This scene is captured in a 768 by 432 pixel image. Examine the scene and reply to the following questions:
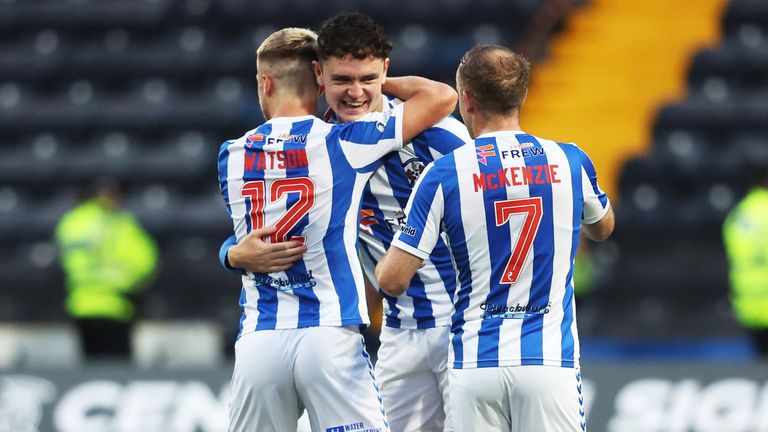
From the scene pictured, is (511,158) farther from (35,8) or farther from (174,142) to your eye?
(35,8)

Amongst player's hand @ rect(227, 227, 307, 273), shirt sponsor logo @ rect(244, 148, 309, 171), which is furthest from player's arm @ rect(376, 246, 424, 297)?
shirt sponsor logo @ rect(244, 148, 309, 171)

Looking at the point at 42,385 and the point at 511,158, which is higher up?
the point at 511,158

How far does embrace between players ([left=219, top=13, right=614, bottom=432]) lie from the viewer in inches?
157

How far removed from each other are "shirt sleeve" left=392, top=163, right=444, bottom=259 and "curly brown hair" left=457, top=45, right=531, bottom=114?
28cm

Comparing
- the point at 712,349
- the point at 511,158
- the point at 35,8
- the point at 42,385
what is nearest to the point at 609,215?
the point at 511,158

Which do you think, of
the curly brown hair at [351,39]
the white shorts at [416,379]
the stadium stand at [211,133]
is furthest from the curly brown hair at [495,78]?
the stadium stand at [211,133]

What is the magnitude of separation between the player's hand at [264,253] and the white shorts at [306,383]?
0.21m

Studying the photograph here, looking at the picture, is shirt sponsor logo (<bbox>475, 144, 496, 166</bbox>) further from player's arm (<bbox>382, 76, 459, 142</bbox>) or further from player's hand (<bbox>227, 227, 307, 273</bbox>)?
player's hand (<bbox>227, 227, 307, 273</bbox>)

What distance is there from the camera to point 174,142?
1227 cm

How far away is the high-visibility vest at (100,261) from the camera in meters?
10.2

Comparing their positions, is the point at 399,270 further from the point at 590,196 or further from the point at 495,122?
the point at 590,196

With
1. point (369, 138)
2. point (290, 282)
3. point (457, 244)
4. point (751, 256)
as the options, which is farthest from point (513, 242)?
point (751, 256)

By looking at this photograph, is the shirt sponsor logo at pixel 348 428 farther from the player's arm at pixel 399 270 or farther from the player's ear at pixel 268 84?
the player's ear at pixel 268 84

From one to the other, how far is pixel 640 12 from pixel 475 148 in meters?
8.84
